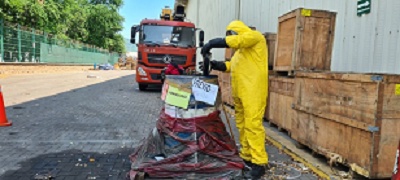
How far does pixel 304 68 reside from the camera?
15.5ft

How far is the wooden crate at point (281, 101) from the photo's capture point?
5.15m

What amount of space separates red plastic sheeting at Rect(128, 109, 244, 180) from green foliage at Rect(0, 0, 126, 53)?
24551 mm

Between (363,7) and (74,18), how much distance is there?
44.1 m

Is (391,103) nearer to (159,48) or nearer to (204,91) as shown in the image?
(204,91)

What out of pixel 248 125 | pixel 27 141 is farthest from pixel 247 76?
pixel 27 141

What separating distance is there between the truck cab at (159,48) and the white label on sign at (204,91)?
25.9ft

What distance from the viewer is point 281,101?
217 inches

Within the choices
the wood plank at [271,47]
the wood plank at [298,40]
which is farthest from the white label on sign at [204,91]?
the wood plank at [271,47]

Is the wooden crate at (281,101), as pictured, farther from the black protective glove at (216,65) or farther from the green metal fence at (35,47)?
the green metal fence at (35,47)

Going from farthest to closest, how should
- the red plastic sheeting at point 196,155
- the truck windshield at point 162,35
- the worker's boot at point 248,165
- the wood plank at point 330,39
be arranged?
1. the truck windshield at point 162,35
2. the wood plank at point 330,39
3. the worker's boot at point 248,165
4. the red plastic sheeting at point 196,155

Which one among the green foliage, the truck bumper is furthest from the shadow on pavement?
the green foliage

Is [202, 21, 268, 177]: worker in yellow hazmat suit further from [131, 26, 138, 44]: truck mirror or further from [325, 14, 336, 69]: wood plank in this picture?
[131, 26, 138, 44]: truck mirror

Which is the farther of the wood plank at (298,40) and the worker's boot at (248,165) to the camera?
the wood plank at (298,40)

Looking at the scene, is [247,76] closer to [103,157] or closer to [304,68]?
[304,68]
